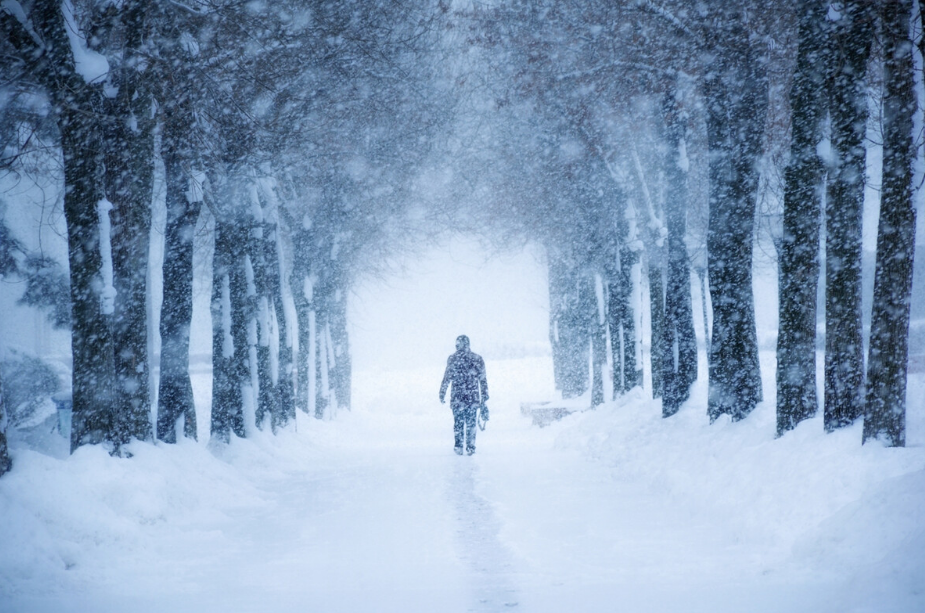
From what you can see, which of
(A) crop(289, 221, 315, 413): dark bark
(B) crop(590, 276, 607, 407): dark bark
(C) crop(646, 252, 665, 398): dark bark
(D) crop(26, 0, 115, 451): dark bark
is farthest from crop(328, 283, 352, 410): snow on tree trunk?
(D) crop(26, 0, 115, 451): dark bark

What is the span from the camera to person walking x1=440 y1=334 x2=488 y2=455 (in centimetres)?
1508

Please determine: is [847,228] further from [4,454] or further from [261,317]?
[261,317]

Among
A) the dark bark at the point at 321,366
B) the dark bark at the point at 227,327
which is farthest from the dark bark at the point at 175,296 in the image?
the dark bark at the point at 321,366

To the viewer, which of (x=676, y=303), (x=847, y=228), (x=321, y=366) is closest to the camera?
(x=847, y=228)

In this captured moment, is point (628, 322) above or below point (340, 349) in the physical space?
above

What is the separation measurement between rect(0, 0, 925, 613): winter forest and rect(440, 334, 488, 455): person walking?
0.98 meters

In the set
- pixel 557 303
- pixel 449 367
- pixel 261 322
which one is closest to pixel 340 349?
pixel 557 303

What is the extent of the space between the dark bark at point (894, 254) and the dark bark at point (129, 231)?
8.16 m

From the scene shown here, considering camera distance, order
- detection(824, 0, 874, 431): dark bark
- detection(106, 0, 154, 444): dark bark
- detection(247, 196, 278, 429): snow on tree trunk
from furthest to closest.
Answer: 1. detection(247, 196, 278, 429): snow on tree trunk
2. detection(106, 0, 154, 444): dark bark
3. detection(824, 0, 874, 431): dark bark

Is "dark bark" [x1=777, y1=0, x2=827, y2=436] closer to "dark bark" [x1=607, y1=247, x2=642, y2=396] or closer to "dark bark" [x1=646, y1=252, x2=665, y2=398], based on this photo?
"dark bark" [x1=646, y1=252, x2=665, y2=398]

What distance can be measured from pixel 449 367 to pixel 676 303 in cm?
432

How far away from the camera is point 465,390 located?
49.4 ft

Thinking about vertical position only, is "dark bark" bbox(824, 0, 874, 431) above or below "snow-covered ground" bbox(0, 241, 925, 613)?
above

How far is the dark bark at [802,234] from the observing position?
9.41 meters
